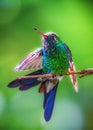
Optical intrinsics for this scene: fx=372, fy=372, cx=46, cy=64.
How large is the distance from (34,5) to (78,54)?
0.60m

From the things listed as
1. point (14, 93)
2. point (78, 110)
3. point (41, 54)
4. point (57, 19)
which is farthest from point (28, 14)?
point (41, 54)

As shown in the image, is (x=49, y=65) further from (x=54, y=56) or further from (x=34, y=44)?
(x=34, y=44)

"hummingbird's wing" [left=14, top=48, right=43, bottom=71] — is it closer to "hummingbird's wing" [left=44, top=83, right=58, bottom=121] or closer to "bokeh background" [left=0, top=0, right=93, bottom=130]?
"hummingbird's wing" [left=44, top=83, right=58, bottom=121]

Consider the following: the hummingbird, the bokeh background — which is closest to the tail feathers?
the hummingbird

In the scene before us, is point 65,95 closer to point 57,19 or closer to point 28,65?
point 57,19

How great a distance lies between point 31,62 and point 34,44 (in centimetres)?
73

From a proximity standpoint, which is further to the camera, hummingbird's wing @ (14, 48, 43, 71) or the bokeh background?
the bokeh background

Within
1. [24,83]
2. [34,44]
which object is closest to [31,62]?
[24,83]

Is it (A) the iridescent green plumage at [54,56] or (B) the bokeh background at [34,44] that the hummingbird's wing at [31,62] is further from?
(B) the bokeh background at [34,44]

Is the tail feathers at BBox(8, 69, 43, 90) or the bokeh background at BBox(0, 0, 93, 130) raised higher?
the bokeh background at BBox(0, 0, 93, 130)

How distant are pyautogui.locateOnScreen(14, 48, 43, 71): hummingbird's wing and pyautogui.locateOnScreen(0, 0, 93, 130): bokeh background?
60cm

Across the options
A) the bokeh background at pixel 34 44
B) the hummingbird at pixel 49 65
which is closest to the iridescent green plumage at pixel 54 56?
the hummingbird at pixel 49 65

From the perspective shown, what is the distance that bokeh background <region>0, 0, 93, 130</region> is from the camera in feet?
5.44

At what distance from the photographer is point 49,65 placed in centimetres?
96
